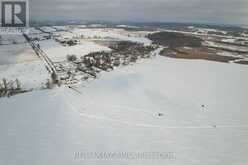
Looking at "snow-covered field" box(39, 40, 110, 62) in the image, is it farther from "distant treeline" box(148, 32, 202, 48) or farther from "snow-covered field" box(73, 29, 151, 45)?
"distant treeline" box(148, 32, 202, 48)

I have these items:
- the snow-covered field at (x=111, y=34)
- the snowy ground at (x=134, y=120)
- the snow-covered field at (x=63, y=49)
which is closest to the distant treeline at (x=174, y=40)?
the snow-covered field at (x=111, y=34)

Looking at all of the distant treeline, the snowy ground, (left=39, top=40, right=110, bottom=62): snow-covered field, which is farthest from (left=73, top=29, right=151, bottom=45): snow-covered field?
the snowy ground

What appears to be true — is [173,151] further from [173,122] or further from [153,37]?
[153,37]

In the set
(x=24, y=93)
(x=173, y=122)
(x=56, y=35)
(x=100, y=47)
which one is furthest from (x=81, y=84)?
(x=56, y=35)

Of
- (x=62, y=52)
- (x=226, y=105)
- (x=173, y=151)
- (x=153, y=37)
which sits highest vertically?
(x=153, y=37)

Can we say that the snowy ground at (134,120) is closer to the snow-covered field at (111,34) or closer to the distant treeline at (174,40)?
the distant treeline at (174,40)

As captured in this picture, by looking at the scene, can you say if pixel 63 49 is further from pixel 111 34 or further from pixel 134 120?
pixel 134 120

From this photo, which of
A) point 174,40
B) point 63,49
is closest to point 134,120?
point 63,49

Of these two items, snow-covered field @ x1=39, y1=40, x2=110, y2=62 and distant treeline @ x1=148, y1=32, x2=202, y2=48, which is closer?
snow-covered field @ x1=39, y1=40, x2=110, y2=62
